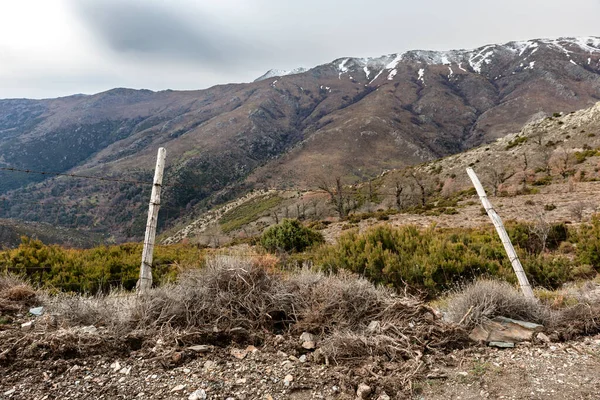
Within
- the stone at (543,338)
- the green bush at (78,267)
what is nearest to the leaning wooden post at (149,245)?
the green bush at (78,267)

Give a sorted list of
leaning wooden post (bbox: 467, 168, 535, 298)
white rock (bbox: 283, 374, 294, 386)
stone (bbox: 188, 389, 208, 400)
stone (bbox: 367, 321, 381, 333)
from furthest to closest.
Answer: leaning wooden post (bbox: 467, 168, 535, 298)
stone (bbox: 367, 321, 381, 333)
white rock (bbox: 283, 374, 294, 386)
stone (bbox: 188, 389, 208, 400)

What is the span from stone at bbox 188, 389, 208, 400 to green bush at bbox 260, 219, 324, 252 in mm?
11951

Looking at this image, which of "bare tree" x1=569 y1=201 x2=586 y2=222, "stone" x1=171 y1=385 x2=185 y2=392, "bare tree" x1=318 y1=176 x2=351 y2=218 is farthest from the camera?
"bare tree" x1=318 y1=176 x2=351 y2=218

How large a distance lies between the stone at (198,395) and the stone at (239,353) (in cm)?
81

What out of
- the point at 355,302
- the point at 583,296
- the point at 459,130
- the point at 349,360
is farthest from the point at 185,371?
the point at 459,130

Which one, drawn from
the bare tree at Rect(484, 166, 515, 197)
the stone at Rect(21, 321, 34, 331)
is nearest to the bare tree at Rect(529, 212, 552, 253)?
the stone at Rect(21, 321, 34, 331)

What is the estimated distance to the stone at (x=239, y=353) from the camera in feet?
14.6

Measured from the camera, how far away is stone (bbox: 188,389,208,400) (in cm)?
357

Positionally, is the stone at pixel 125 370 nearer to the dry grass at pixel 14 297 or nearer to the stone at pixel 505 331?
the dry grass at pixel 14 297

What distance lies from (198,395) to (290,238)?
Answer: 12886 mm

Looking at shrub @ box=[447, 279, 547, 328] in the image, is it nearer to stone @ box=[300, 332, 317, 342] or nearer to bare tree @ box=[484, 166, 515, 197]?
stone @ box=[300, 332, 317, 342]

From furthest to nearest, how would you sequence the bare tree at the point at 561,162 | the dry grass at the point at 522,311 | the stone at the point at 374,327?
the bare tree at the point at 561,162, the dry grass at the point at 522,311, the stone at the point at 374,327

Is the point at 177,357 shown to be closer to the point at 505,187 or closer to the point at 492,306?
the point at 492,306

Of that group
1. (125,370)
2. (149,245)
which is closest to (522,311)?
(125,370)
